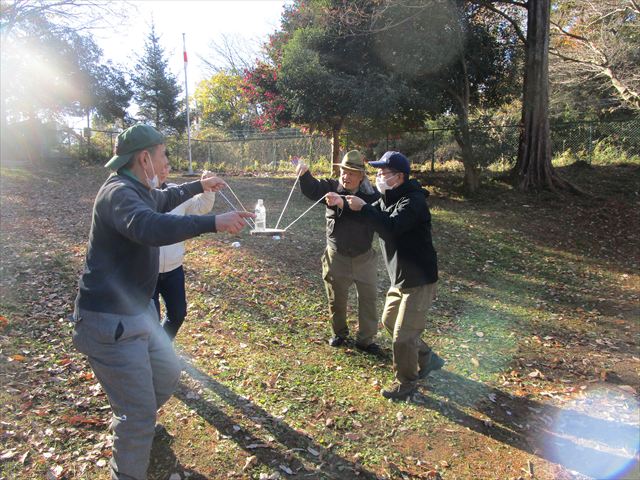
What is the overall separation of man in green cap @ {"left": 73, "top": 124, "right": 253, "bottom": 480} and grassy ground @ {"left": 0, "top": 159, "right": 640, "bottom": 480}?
826 millimetres

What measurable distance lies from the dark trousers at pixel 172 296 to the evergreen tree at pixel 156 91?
25.4 meters

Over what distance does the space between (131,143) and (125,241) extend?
0.57 meters

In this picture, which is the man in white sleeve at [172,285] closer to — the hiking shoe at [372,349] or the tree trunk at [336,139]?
the hiking shoe at [372,349]

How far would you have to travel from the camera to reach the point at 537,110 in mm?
12555

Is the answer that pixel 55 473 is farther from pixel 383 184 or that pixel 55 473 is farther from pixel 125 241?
pixel 383 184

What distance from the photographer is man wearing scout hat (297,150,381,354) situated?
4.43 meters

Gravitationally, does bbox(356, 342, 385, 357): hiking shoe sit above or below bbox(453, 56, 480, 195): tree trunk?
below

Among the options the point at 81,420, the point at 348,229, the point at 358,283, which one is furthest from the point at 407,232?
the point at 81,420

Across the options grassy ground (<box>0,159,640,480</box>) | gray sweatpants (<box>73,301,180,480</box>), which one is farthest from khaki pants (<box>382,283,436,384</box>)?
gray sweatpants (<box>73,301,180,480</box>)

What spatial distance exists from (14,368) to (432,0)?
11509 mm

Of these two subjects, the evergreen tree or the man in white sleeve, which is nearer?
the man in white sleeve

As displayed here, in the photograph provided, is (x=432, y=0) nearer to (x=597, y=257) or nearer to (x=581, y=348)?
(x=597, y=257)

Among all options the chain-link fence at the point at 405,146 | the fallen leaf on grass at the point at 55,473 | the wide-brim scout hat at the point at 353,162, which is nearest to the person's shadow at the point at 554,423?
the wide-brim scout hat at the point at 353,162

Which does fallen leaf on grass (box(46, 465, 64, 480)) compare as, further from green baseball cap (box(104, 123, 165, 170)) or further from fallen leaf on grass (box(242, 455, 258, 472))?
green baseball cap (box(104, 123, 165, 170))
